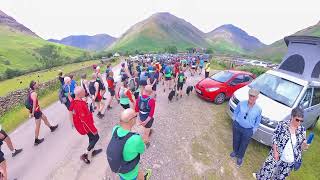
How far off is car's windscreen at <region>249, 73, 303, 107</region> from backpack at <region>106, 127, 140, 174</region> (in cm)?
603

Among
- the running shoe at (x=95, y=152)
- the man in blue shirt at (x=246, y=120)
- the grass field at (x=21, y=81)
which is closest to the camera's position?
the man in blue shirt at (x=246, y=120)

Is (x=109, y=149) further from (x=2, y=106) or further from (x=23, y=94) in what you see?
(x=23, y=94)

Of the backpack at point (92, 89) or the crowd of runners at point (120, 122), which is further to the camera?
→ the backpack at point (92, 89)

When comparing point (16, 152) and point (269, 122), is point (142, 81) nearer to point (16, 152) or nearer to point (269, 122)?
point (269, 122)

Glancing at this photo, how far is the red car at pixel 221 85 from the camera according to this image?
36.7 ft

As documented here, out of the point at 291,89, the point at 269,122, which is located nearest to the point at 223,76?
the point at 291,89

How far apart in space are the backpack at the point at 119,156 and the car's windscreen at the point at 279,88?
6033 mm

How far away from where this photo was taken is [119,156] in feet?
10.4

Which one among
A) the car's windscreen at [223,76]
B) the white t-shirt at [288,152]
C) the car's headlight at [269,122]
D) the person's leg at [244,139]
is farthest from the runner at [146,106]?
the car's windscreen at [223,76]

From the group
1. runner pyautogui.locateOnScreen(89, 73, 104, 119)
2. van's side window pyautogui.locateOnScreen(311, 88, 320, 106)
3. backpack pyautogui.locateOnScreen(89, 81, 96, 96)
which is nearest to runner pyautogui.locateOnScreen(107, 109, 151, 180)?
runner pyautogui.locateOnScreen(89, 73, 104, 119)

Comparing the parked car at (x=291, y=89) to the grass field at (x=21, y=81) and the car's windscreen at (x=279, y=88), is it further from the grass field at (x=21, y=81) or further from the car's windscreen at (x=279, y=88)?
the grass field at (x=21, y=81)

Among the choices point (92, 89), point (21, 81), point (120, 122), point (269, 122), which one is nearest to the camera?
point (120, 122)

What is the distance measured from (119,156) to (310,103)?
7.31 m

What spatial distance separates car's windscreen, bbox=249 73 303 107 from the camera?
7297mm
